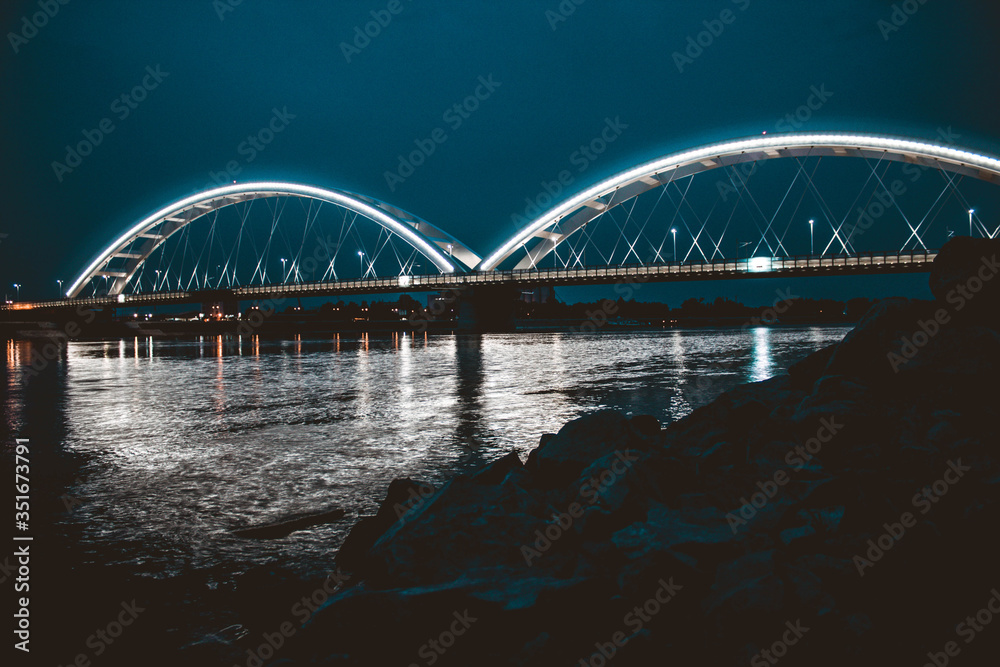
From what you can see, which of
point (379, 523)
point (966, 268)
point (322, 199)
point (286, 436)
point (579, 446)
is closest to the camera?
point (379, 523)

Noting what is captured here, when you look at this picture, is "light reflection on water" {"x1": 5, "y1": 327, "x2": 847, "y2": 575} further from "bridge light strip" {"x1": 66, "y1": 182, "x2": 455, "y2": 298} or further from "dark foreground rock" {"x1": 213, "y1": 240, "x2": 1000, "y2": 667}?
"bridge light strip" {"x1": 66, "y1": 182, "x2": 455, "y2": 298}

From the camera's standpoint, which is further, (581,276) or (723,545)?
(581,276)

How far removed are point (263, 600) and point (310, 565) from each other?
50 centimetres

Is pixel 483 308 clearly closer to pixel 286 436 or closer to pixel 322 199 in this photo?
pixel 322 199

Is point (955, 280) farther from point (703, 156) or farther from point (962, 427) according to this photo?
point (703, 156)

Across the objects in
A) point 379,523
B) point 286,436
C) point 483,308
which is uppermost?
point 483,308

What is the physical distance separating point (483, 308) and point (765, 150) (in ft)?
122

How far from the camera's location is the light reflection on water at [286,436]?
4.49 metres

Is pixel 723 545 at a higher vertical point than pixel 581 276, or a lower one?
lower

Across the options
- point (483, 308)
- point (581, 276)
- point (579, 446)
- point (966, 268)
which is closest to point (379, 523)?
point (579, 446)

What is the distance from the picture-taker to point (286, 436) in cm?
827

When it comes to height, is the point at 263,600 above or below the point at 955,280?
below

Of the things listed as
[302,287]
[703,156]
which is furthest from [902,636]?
[302,287]

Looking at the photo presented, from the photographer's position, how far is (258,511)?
4.91 metres
